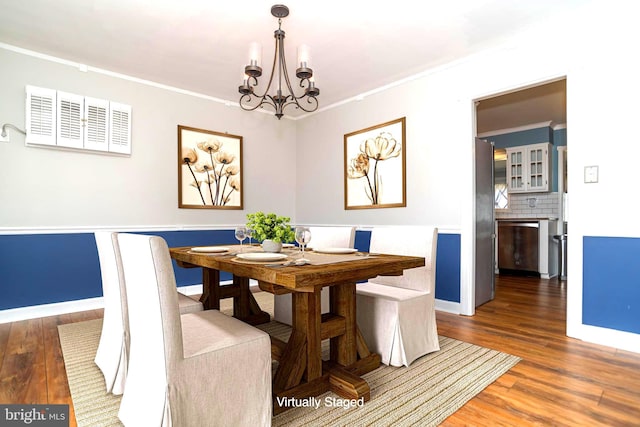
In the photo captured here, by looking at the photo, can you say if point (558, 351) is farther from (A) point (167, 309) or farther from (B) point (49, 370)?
(B) point (49, 370)

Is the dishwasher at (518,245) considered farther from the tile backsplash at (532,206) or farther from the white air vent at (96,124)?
the white air vent at (96,124)

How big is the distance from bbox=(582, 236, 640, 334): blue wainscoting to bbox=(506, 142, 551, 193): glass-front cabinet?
3569mm

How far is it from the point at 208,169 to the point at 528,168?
17.1 feet

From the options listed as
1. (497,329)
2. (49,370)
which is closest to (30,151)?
(49,370)

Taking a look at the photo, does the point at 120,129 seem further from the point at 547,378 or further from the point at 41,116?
the point at 547,378

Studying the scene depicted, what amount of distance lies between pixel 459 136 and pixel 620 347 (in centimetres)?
208

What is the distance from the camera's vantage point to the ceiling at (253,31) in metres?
2.51

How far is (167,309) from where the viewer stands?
1234mm

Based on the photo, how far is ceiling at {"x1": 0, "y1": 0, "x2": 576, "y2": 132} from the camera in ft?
8.23

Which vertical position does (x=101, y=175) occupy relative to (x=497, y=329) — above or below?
above

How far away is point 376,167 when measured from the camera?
4.11 m

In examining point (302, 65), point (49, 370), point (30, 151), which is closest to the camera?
point (49, 370)

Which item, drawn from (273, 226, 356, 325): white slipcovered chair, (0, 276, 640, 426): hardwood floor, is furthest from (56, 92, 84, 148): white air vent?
(273, 226, 356, 325): white slipcovered chair

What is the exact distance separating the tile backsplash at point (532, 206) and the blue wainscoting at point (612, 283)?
3.60m
